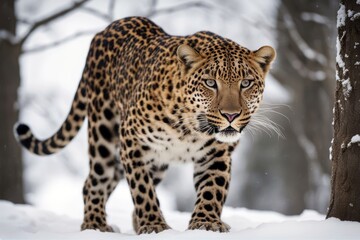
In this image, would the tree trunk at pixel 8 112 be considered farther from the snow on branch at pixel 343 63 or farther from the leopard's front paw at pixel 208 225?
the snow on branch at pixel 343 63

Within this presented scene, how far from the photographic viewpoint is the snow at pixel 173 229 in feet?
18.7

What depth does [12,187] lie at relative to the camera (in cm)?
1269

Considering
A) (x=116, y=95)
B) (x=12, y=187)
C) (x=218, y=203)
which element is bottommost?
(x=12, y=187)

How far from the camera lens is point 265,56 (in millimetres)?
6750

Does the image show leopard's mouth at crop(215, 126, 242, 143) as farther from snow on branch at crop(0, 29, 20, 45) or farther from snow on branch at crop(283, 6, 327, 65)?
snow on branch at crop(283, 6, 327, 65)

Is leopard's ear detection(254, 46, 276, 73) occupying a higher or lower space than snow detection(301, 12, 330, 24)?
lower

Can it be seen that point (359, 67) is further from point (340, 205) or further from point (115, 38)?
point (115, 38)

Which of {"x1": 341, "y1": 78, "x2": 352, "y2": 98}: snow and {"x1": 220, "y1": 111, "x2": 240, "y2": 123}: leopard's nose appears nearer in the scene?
{"x1": 341, "y1": 78, "x2": 352, "y2": 98}: snow

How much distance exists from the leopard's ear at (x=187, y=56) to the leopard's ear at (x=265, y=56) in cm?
51

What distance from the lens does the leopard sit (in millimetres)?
6438

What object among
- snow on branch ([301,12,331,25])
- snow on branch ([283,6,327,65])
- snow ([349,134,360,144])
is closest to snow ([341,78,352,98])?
snow ([349,134,360,144])

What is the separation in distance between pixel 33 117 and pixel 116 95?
14679 mm

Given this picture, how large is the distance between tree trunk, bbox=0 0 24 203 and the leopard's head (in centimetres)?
652

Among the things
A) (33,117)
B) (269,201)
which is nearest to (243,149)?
(269,201)
